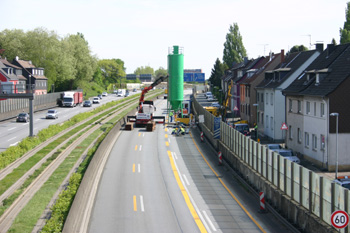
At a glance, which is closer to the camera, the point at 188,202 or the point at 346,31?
the point at 188,202

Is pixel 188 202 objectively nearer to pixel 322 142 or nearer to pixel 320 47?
pixel 322 142

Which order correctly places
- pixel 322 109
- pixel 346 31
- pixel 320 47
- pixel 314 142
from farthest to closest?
pixel 346 31
pixel 320 47
pixel 314 142
pixel 322 109

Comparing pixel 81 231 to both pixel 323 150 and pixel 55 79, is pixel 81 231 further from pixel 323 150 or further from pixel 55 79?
pixel 55 79

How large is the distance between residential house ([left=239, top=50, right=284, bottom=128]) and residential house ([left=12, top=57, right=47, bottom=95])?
191 ft

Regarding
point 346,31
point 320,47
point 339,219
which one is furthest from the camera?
point 346,31

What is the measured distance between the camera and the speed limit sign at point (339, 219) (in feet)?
60.1

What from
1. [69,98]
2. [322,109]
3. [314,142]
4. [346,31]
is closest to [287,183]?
[322,109]

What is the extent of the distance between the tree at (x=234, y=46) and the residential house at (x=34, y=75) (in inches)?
2451

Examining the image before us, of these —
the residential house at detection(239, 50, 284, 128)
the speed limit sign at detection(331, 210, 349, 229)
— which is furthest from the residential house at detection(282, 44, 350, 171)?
the speed limit sign at detection(331, 210, 349, 229)

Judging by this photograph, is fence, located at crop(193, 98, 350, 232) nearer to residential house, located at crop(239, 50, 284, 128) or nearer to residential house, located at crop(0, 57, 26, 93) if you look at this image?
residential house, located at crop(239, 50, 284, 128)

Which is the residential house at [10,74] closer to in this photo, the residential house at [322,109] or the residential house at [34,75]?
the residential house at [34,75]

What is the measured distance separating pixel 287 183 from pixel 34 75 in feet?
354

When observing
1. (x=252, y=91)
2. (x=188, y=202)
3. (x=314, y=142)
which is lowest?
(x=188, y=202)

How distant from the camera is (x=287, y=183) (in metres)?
26.5
